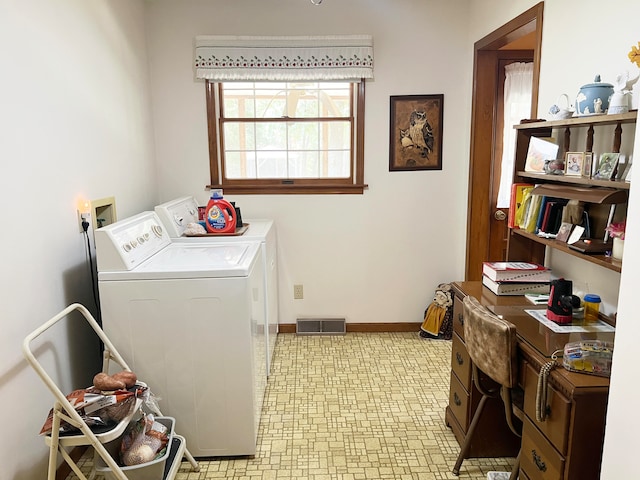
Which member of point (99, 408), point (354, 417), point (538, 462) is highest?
point (99, 408)

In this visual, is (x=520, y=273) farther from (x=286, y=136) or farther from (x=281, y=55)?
(x=281, y=55)

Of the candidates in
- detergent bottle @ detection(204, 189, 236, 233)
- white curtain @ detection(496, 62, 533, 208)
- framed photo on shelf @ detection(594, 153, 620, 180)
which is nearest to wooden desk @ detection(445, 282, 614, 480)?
framed photo on shelf @ detection(594, 153, 620, 180)

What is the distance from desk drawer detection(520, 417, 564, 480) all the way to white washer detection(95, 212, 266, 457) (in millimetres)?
1217

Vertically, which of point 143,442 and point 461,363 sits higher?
point 461,363

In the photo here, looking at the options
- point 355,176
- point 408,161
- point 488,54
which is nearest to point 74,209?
point 355,176

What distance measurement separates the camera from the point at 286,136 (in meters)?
3.69

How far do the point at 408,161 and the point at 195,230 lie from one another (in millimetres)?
1712

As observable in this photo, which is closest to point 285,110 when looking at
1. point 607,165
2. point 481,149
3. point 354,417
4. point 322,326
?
point 481,149

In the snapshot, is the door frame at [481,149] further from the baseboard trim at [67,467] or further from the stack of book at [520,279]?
the baseboard trim at [67,467]

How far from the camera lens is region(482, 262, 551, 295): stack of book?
2287mm

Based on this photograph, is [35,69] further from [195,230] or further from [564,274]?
[564,274]

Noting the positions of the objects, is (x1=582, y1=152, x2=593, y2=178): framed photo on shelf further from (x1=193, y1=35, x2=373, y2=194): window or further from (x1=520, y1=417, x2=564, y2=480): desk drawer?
(x1=193, y1=35, x2=373, y2=194): window

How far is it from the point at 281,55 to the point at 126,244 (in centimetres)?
194

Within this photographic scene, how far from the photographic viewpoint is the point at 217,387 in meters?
2.26
